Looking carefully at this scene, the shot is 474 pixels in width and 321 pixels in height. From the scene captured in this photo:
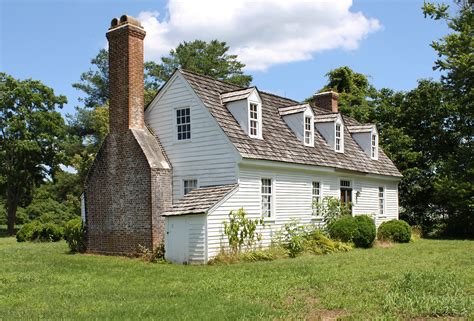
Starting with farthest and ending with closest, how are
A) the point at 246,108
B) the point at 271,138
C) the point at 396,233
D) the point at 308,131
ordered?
the point at 396,233 → the point at 308,131 → the point at 271,138 → the point at 246,108

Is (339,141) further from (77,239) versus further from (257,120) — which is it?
(77,239)

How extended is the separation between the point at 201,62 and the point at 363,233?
35.6m

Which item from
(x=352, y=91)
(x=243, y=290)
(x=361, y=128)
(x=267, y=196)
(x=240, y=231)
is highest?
(x=352, y=91)

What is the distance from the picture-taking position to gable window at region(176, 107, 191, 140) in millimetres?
19516

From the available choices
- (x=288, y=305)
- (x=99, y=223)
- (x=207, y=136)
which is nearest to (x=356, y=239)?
(x=207, y=136)

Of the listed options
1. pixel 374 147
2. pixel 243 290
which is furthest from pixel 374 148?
pixel 243 290

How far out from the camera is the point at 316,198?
23.1m

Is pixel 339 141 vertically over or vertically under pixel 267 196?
over

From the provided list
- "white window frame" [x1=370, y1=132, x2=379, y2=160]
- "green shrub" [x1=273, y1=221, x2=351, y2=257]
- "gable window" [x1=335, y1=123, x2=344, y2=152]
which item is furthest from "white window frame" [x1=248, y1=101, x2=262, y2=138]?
"white window frame" [x1=370, y1=132, x2=379, y2=160]

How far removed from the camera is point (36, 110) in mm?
46125

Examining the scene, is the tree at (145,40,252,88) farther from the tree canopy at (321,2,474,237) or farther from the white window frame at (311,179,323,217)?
the white window frame at (311,179,323,217)

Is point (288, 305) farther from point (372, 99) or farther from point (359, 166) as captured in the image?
point (372, 99)

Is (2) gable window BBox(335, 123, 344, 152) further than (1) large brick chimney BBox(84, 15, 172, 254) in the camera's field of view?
Yes

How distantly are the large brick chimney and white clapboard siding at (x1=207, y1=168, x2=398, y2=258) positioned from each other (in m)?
2.40
